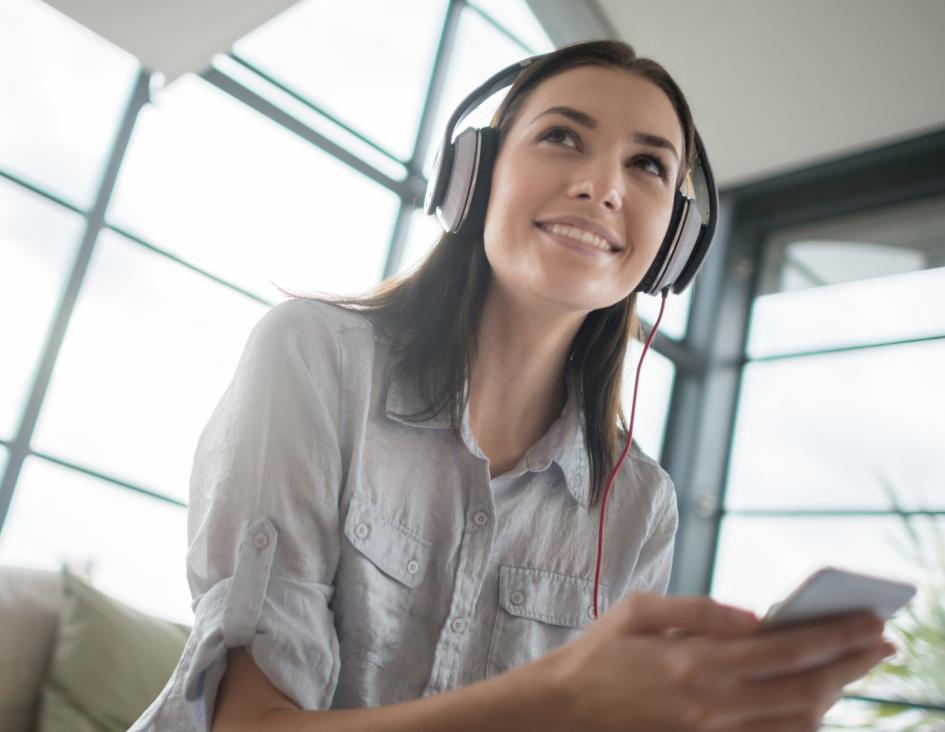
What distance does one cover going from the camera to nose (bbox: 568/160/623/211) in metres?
1.15

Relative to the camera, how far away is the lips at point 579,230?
3.72 feet

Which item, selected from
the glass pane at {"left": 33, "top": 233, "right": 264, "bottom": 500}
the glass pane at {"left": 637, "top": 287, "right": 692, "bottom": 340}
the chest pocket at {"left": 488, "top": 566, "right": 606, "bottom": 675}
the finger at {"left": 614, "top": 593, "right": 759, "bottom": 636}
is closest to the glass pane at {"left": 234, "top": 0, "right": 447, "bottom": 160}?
the glass pane at {"left": 33, "top": 233, "right": 264, "bottom": 500}

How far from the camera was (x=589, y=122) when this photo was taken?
48.2 inches

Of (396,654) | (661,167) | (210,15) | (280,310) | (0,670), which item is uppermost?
(210,15)

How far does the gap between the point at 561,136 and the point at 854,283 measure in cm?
389

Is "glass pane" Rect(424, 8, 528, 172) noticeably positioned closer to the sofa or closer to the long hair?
the sofa

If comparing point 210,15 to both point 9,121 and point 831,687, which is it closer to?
point 9,121

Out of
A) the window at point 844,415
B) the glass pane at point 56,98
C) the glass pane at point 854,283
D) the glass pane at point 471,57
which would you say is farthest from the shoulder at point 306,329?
the glass pane at point 854,283

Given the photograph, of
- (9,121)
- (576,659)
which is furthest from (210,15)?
(576,659)

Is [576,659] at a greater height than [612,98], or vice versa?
[612,98]

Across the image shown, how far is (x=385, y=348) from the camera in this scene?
46.4 inches

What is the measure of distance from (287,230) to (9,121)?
0.99 metres

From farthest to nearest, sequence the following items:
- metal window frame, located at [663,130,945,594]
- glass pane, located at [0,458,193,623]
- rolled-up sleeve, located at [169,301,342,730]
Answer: metal window frame, located at [663,130,945,594], glass pane, located at [0,458,193,623], rolled-up sleeve, located at [169,301,342,730]

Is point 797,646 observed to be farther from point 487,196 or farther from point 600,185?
point 487,196
